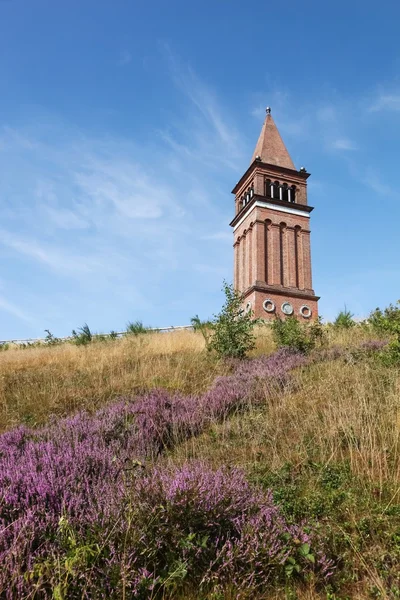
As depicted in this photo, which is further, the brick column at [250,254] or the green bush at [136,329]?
the brick column at [250,254]

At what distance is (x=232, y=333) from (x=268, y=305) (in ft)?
56.7

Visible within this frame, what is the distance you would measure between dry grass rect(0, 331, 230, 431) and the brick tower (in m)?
16.6

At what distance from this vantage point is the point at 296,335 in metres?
9.60

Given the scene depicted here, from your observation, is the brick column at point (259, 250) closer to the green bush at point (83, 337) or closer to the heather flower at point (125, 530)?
the green bush at point (83, 337)

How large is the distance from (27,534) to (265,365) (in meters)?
6.12

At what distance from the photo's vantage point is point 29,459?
2.91 metres

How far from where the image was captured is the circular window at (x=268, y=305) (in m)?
26.5

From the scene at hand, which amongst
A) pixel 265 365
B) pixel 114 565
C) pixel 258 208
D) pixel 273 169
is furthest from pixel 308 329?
pixel 273 169

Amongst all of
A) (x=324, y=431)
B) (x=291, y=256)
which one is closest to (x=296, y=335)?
(x=324, y=431)

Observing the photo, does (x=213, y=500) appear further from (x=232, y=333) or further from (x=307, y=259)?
(x=307, y=259)

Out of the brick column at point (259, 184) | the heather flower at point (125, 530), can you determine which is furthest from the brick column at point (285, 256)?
the heather flower at point (125, 530)

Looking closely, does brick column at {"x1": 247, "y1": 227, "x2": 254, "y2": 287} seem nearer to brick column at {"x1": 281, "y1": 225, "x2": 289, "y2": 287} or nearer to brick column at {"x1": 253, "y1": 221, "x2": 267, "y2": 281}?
brick column at {"x1": 253, "y1": 221, "x2": 267, "y2": 281}

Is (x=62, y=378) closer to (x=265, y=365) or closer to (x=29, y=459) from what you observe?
(x=265, y=365)

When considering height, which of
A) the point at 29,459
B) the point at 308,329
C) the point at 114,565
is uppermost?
the point at 308,329
